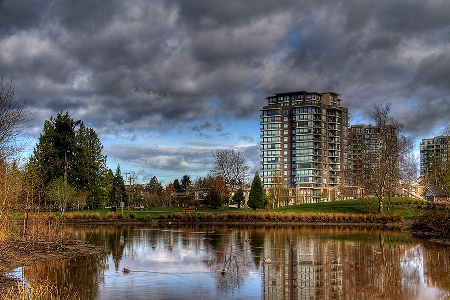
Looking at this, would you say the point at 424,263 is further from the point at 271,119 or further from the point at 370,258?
the point at 271,119

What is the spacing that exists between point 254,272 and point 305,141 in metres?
125

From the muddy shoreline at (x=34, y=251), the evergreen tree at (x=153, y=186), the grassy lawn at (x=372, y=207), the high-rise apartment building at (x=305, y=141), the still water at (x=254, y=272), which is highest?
the high-rise apartment building at (x=305, y=141)

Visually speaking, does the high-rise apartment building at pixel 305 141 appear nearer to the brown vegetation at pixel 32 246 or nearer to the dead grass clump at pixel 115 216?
the dead grass clump at pixel 115 216

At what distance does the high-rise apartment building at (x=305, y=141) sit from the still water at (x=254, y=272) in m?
111

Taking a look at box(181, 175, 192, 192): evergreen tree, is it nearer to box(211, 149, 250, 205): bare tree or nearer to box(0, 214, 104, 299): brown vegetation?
box(211, 149, 250, 205): bare tree

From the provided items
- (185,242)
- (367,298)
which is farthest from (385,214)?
(367,298)

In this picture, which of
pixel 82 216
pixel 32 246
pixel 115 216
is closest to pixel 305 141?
pixel 115 216

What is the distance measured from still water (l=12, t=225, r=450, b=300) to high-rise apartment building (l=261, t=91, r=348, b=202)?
365 ft

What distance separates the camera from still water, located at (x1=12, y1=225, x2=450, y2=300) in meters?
16.5

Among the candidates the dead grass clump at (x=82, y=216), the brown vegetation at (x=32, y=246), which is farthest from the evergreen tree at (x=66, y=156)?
the brown vegetation at (x=32, y=246)

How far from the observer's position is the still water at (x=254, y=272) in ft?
54.2

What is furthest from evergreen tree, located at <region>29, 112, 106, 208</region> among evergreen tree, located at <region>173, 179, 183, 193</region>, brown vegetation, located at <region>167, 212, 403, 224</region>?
evergreen tree, located at <region>173, 179, 183, 193</region>

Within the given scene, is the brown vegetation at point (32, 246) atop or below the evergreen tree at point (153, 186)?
below

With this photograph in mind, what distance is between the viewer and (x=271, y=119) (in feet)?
490
